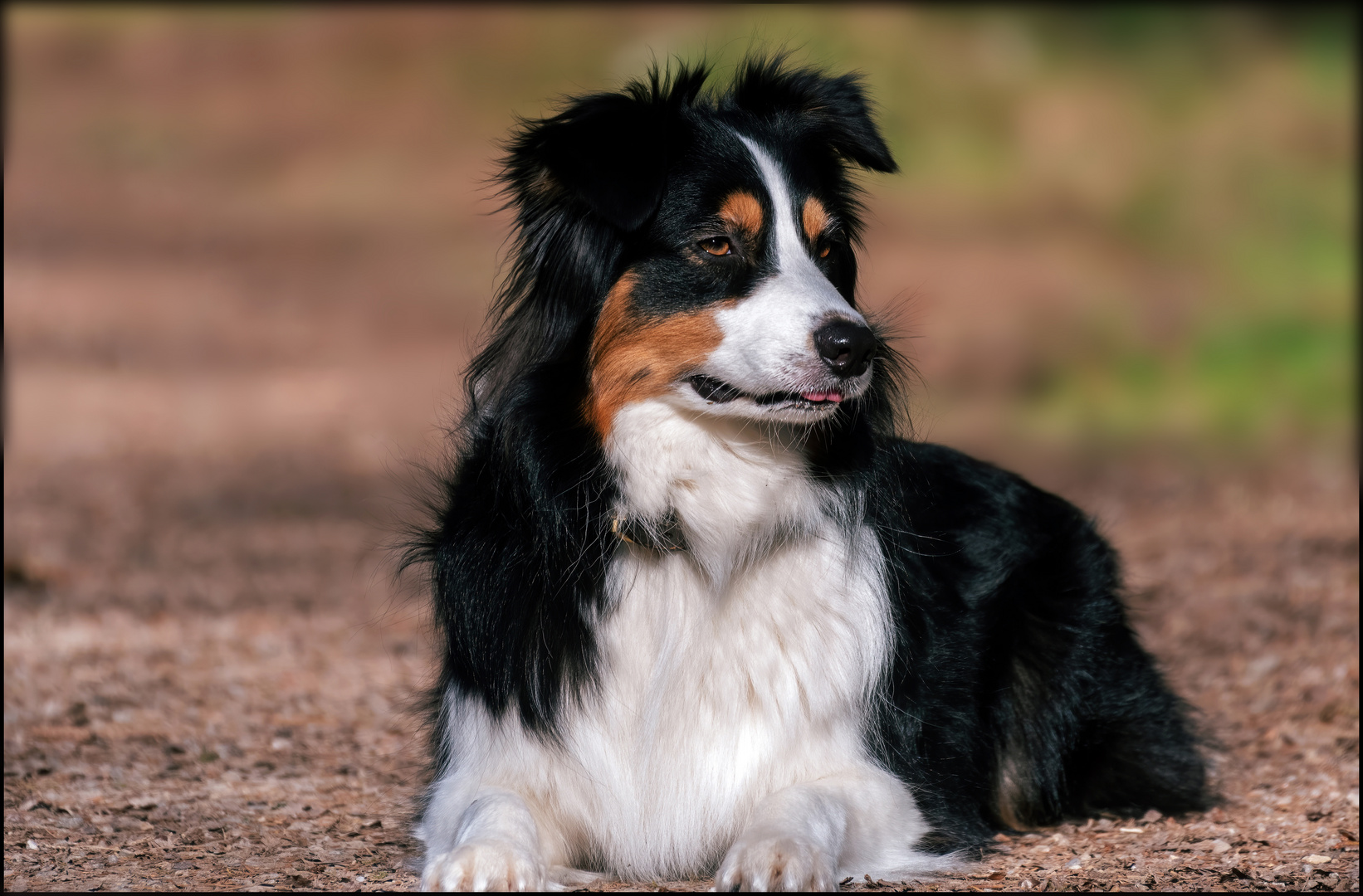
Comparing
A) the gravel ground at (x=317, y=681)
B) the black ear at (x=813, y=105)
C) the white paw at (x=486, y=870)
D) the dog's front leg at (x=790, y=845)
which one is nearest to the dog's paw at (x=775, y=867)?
the dog's front leg at (x=790, y=845)

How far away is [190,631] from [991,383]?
1062cm

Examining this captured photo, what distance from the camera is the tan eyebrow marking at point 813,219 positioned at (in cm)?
394

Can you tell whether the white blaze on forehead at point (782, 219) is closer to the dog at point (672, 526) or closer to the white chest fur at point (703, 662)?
the dog at point (672, 526)

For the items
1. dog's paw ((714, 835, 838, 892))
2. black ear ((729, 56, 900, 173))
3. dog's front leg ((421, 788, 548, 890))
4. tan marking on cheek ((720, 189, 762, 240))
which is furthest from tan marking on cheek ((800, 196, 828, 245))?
dog's front leg ((421, 788, 548, 890))

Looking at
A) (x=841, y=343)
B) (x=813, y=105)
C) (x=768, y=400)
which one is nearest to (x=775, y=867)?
(x=768, y=400)

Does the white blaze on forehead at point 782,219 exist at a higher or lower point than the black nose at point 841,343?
higher

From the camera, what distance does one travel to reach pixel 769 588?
12.7 ft

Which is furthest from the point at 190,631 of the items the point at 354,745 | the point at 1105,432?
the point at 1105,432

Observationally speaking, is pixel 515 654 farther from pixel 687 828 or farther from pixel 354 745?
pixel 354 745

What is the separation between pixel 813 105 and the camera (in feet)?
14.0

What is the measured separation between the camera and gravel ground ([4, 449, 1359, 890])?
13.5 feet

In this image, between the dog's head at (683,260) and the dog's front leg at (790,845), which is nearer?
the dog's front leg at (790,845)

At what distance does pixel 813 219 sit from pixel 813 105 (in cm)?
51

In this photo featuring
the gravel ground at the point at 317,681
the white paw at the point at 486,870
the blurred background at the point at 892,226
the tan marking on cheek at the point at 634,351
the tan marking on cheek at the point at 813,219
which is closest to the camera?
the white paw at the point at 486,870
